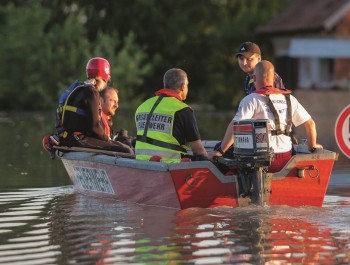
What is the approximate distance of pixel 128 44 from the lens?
2280 inches

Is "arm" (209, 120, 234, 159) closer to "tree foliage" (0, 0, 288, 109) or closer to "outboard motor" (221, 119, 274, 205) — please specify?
"outboard motor" (221, 119, 274, 205)

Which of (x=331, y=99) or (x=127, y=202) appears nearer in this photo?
(x=127, y=202)

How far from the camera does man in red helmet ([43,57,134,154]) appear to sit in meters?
16.6

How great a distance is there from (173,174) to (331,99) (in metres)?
32.2

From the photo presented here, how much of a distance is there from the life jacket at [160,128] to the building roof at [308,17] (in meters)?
33.8

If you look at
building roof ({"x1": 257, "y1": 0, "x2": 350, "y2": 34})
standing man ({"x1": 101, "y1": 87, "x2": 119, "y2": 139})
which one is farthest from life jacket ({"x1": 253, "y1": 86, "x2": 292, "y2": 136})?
building roof ({"x1": 257, "y1": 0, "x2": 350, "y2": 34})

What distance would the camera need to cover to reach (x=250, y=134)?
13.9 m

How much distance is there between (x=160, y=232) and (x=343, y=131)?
2.90 m

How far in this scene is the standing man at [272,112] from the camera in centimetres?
1454

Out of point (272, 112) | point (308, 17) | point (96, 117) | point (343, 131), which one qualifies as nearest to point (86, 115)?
point (96, 117)

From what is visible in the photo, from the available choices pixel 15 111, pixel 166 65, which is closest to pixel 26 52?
pixel 15 111

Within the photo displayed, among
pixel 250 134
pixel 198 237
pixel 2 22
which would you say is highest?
pixel 2 22

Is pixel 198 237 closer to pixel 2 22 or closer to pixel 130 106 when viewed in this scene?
pixel 130 106

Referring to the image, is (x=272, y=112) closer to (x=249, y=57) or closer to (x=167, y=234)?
(x=249, y=57)
